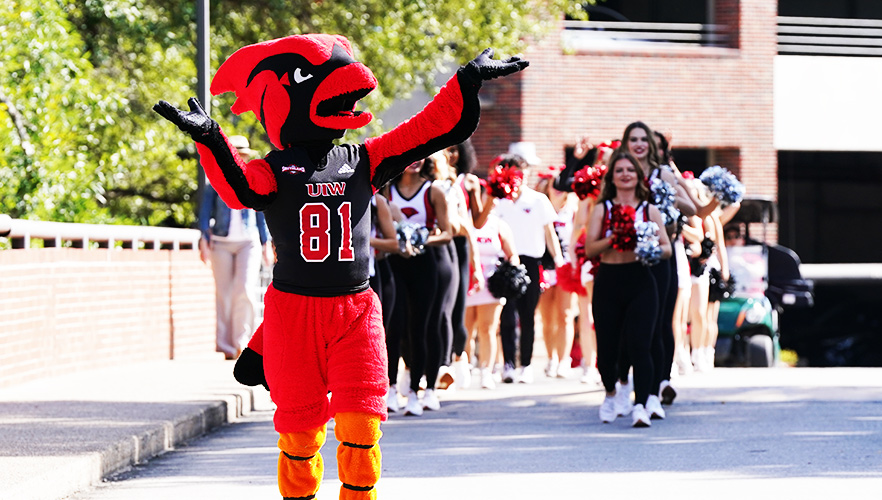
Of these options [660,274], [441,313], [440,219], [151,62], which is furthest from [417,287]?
[151,62]

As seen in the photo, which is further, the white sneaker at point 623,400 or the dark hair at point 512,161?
the dark hair at point 512,161

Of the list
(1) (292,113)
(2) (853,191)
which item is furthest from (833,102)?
(1) (292,113)

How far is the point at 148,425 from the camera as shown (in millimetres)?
9258

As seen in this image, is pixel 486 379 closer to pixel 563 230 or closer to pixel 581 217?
pixel 581 217

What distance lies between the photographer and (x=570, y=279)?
13617 mm

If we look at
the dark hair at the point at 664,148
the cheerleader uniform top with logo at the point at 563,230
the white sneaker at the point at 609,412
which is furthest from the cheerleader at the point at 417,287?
the cheerleader uniform top with logo at the point at 563,230

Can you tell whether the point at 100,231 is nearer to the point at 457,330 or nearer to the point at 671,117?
the point at 457,330

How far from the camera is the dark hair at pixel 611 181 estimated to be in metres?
10.4

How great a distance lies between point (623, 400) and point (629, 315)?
70cm

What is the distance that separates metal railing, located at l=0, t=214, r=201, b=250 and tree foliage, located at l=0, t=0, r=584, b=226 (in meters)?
0.82

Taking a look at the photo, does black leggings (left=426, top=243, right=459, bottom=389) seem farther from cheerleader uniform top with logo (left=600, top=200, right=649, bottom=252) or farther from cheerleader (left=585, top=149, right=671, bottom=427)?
cheerleader uniform top with logo (left=600, top=200, right=649, bottom=252)

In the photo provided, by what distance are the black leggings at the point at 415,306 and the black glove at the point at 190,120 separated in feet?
16.4

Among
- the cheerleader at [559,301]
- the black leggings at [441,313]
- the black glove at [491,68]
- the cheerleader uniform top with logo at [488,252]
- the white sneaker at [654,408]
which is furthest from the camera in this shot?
the cheerleader at [559,301]

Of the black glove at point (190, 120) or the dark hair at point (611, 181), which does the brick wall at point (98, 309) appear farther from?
the black glove at point (190, 120)
